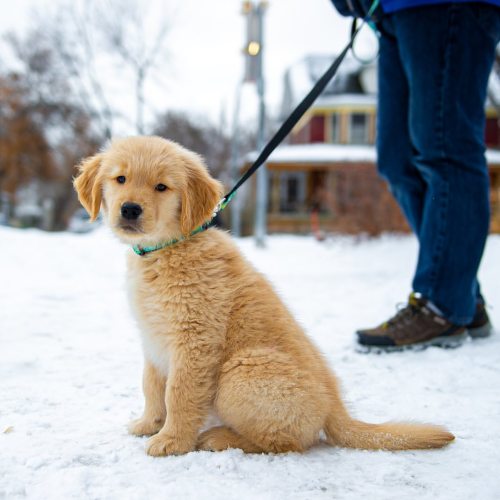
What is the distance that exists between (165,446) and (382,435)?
0.77 metres

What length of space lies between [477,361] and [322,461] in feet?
4.88

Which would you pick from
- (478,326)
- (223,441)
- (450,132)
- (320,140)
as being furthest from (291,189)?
(223,441)

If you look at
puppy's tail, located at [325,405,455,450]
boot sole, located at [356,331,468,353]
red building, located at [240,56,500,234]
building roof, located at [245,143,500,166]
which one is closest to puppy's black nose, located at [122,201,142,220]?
puppy's tail, located at [325,405,455,450]

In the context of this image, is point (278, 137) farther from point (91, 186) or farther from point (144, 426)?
point (144, 426)

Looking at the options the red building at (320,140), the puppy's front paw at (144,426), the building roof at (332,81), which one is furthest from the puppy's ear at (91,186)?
the building roof at (332,81)

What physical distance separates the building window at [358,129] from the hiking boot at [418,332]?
2469cm

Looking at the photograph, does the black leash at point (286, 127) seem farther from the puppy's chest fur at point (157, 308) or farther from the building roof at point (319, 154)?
the building roof at point (319, 154)

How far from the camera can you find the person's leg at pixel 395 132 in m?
3.32

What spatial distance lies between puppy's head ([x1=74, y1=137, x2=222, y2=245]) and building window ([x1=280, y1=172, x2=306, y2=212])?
2593 centimetres

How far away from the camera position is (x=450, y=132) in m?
2.95

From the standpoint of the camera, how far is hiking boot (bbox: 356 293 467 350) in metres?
3.06

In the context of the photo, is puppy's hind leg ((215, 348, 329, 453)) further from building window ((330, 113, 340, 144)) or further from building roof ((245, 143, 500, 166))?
building window ((330, 113, 340, 144))

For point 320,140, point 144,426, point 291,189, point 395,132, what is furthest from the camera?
point 291,189

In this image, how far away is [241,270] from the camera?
6.94 feet
